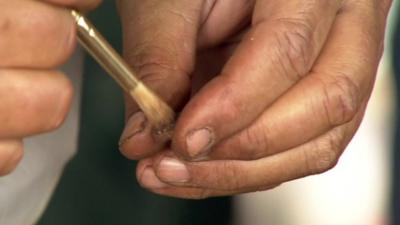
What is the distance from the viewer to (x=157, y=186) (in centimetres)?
35

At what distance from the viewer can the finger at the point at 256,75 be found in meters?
0.30

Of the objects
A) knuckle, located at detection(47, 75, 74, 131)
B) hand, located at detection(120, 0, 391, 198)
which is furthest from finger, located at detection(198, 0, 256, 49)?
knuckle, located at detection(47, 75, 74, 131)

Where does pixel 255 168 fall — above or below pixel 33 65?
below

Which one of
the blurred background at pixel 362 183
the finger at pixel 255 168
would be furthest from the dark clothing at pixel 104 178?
the finger at pixel 255 168

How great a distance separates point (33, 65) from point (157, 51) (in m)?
0.10

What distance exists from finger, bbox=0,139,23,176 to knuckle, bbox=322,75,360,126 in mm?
152

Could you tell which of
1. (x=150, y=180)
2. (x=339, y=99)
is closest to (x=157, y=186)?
(x=150, y=180)

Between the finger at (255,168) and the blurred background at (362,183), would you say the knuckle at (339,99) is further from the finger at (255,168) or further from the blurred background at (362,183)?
the blurred background at (362,183)

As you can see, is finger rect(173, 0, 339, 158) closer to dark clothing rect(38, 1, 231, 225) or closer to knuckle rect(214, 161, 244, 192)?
knuckle rect(214, 161, 244, 192)

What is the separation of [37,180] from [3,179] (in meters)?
0.04

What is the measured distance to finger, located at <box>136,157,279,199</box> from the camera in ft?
1.12

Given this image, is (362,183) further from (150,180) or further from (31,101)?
(31,101)

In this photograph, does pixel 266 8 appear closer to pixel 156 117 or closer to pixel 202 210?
pixel 156 117

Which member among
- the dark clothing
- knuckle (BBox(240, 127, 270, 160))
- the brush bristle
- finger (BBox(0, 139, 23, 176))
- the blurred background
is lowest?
the blurred background
